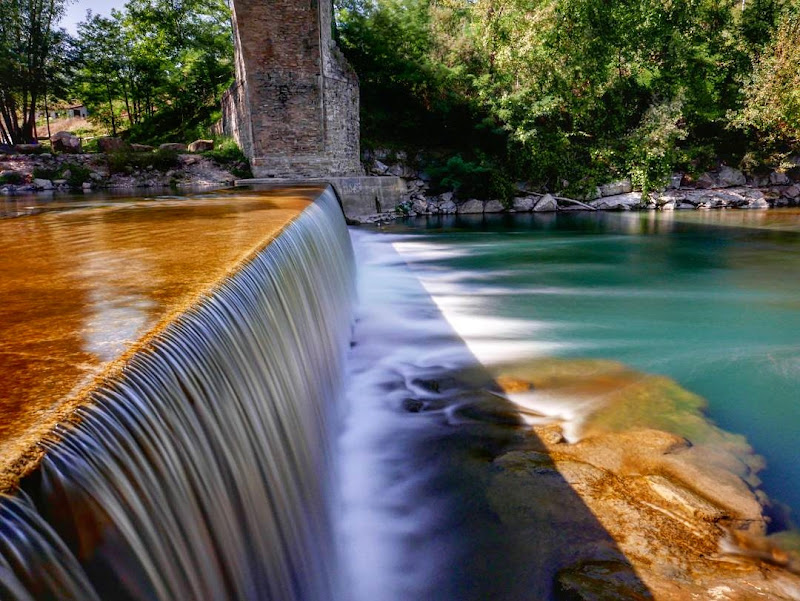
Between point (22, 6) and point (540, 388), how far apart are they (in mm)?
28120

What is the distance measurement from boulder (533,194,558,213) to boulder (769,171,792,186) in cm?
881

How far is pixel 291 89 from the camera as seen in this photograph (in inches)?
637

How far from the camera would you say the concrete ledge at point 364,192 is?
15859 millimetres

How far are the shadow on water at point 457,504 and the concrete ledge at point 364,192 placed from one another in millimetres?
11261

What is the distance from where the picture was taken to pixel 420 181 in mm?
20109

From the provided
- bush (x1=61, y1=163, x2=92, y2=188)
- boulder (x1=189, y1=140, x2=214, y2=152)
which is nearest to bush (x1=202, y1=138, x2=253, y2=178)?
boulder (x1=189, y1=140, x2=214, y2=152)

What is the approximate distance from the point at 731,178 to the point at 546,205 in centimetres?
767

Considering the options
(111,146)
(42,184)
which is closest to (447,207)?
(111,146)

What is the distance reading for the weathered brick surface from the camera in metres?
15.5

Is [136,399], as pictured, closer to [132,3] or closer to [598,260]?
[598,260]

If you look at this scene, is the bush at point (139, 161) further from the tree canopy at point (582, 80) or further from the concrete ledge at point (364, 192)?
the tree canopy at point (582, 80)

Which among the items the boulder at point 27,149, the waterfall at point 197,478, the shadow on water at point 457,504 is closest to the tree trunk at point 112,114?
the boulder at point 27,149

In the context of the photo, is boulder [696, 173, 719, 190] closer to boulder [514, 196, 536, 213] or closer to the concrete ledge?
boulder [514, 196, 536, 213]

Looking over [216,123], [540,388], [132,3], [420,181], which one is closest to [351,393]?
[540,388]
